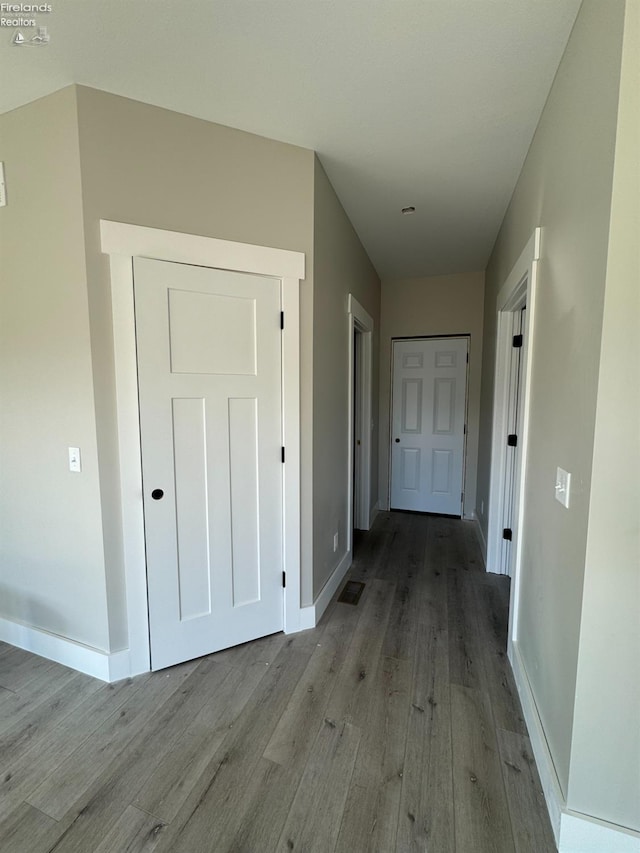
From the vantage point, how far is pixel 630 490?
1014mm

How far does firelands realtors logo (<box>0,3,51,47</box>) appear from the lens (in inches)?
49.3

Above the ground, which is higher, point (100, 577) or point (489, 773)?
point (100, 577)

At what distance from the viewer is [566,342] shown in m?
1.32

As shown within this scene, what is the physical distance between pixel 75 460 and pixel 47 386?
0.38 m

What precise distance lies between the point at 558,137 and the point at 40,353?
2.40 m

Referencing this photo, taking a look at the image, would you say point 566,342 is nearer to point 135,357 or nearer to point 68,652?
point 135,357

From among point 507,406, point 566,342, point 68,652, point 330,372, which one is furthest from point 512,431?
point 68,652

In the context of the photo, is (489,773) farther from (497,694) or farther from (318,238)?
(318,238)

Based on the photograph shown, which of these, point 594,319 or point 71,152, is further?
point 71,152

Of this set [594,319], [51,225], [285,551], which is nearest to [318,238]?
[51,225]

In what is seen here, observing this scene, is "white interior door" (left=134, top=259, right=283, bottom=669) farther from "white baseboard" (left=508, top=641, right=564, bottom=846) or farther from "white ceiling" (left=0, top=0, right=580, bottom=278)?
"white baseboard" (left=508, top=641, right=564, bottom=846)

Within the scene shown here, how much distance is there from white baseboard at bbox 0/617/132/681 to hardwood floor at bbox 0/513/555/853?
0.04 meters

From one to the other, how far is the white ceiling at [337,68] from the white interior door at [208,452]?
71 cm

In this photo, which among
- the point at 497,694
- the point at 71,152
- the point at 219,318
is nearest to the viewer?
the point at 71,152
